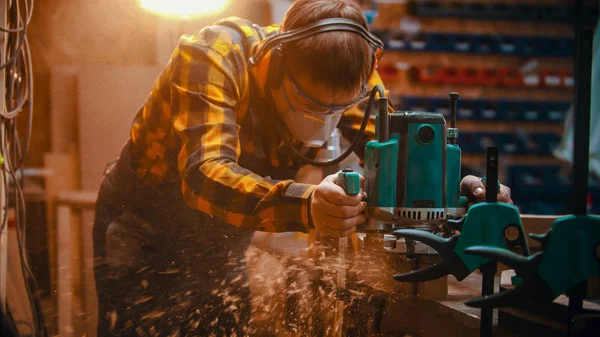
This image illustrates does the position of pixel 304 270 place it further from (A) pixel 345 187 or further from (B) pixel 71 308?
(B) pixel 71 308

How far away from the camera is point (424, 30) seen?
257 cm

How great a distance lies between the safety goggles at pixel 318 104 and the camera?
119cm

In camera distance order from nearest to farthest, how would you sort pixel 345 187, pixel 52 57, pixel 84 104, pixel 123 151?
pixel 345 187
pixel 123 151
pixel 84 104
pixel 52 57

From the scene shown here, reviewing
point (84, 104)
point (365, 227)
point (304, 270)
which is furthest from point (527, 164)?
point (84, 104)

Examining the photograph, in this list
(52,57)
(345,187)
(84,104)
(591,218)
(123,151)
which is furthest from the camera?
(52,57)

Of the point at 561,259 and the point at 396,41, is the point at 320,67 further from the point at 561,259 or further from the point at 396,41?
the point at 396,41

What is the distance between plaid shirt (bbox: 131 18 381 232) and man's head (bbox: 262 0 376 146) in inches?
3.3

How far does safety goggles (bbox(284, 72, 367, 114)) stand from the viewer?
1192 millimetres

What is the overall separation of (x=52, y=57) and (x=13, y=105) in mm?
215

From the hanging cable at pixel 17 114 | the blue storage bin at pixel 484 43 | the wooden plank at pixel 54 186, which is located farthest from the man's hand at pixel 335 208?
the blue storage bin at pixel 484 43

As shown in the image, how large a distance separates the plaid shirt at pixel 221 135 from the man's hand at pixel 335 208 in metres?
0.04

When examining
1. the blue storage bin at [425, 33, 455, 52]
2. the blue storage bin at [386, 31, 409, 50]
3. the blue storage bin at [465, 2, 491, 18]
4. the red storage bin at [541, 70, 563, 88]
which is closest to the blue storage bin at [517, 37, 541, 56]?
the red storage bin at [541, 70, 563, 88]

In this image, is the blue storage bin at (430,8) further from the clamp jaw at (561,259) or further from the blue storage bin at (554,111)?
the clamp jaw at (561,259)

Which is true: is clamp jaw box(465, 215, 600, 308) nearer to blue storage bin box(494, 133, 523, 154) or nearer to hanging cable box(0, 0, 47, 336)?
hanging cable box(0, 0, 47, 336)
